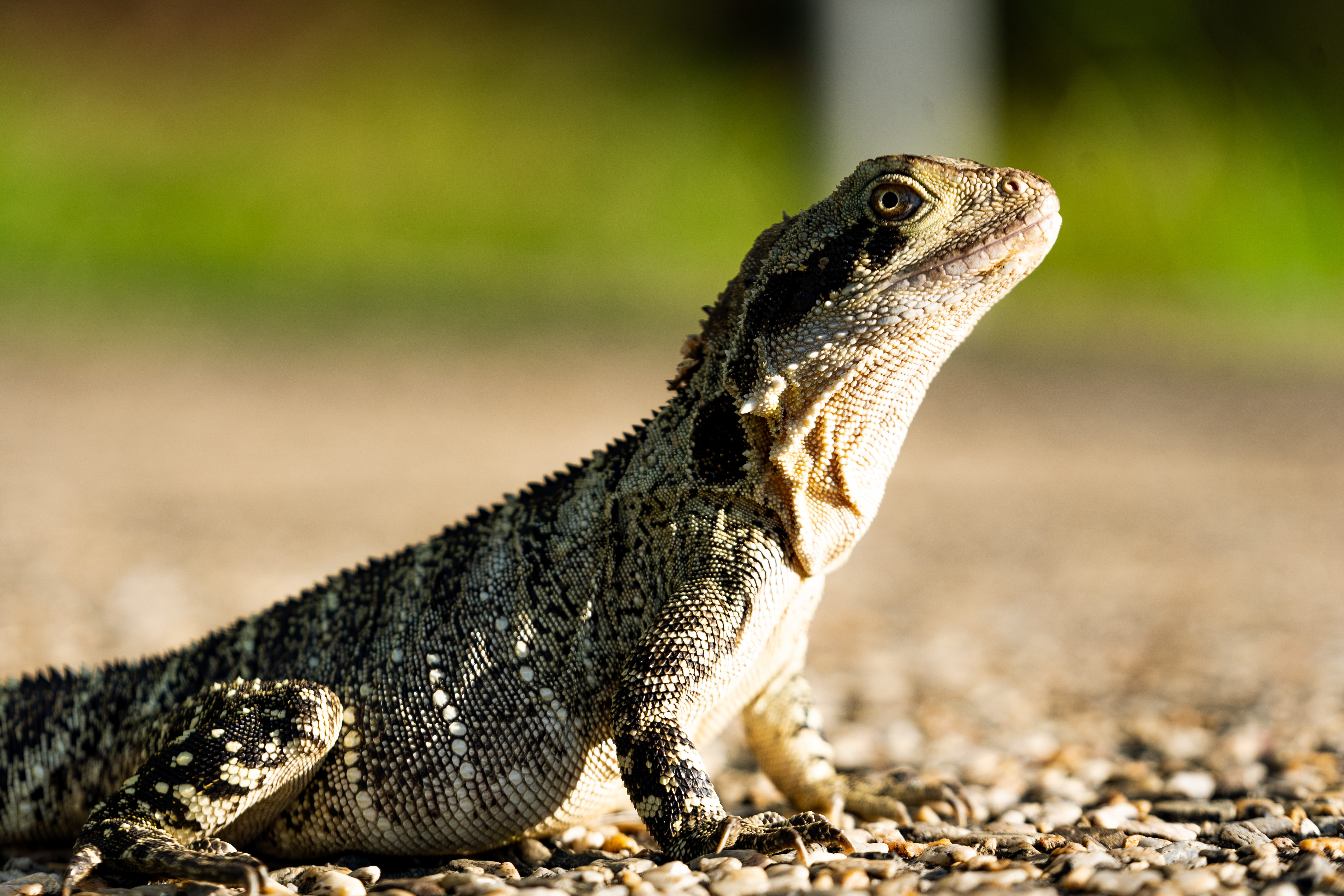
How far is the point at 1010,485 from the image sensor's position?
1602cm

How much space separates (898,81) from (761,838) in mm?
25682

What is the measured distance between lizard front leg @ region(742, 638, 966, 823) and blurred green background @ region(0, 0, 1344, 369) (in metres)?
19.8

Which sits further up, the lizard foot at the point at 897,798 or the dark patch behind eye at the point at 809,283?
the dark patch behind eye at the point at 809,283

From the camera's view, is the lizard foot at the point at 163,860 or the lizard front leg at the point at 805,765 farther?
the lizard front leg at the point at 805,765

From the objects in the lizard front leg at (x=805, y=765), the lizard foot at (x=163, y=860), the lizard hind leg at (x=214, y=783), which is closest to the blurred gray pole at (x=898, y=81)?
the lizard front leg at (x=805, y=765)

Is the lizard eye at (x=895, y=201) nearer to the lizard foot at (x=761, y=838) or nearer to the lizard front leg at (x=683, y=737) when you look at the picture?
the lizard front leg at (x=683, y=737)

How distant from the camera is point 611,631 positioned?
4.76 metres

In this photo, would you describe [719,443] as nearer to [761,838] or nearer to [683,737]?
[683,737]

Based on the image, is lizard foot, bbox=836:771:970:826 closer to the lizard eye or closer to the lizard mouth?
the lizard mouth

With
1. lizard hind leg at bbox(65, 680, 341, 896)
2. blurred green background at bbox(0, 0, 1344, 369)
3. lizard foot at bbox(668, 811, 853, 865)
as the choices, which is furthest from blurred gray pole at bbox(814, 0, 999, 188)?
lizard foot at bbox(668, 811, 853, 865)

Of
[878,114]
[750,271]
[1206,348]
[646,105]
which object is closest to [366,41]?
[646,105]

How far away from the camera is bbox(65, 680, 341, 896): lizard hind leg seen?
163 inches

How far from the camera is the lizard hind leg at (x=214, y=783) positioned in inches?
163

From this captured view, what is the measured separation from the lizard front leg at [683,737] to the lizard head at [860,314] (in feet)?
1.57
